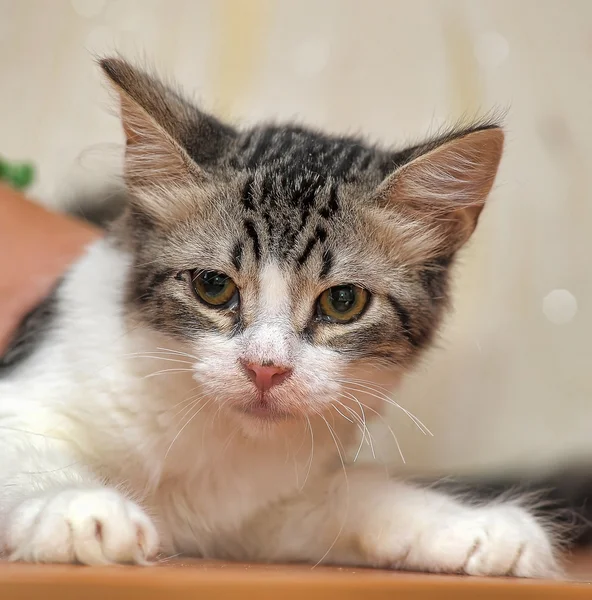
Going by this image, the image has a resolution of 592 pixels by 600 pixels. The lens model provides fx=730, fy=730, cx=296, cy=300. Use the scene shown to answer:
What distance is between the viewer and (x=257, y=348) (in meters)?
1.04

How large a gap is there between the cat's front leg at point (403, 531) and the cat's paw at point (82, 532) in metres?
0.42

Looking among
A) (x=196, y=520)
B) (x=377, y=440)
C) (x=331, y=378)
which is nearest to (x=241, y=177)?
(x=331, y=378)

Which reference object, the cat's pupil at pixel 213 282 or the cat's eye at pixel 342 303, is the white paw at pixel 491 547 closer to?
the cat's eye at pixel 342 303

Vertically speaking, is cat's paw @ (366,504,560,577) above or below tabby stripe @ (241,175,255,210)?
below

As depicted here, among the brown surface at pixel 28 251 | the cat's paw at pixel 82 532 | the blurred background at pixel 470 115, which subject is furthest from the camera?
the blurred background at pixel 470 115

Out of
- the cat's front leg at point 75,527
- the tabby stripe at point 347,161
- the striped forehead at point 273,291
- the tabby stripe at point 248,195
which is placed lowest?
the cat's front leg at point 75,527

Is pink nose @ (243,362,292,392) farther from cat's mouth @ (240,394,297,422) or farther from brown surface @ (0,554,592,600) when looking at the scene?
Answer: brown surface @ (0,554,592,600)

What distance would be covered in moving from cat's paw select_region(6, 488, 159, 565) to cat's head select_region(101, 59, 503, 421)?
0.81 feet

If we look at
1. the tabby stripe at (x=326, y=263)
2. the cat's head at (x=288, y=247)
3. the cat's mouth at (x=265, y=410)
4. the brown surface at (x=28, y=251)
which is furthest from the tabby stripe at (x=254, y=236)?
the brown surface at (x=28, y=251)

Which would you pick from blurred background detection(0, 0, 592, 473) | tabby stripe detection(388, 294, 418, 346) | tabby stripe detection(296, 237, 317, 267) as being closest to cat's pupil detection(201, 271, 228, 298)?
tabby stripe detection(296, 237, 317, 267)

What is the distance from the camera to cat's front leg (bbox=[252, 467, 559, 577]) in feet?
3.50

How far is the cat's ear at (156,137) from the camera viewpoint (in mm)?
1170

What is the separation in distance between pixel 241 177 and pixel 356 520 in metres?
0.61

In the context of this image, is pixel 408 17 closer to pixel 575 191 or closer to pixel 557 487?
pixel 575 191
